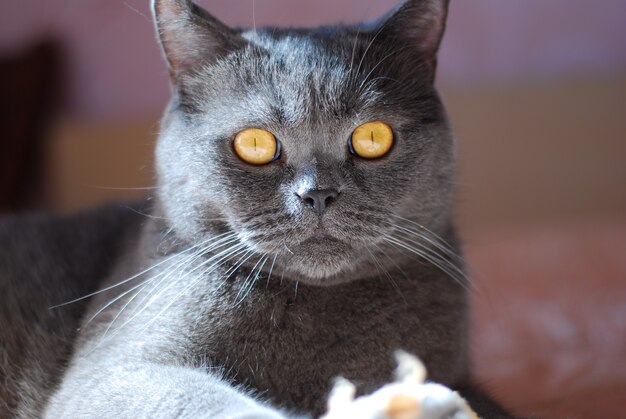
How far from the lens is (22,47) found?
3266 mm

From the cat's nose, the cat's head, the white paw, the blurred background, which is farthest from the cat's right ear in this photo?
the blurred background

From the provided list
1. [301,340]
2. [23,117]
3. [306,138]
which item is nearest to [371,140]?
[306,138]

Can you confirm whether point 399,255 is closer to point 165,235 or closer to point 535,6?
point 165,235

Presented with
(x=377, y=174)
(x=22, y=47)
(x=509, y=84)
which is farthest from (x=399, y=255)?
(x=22, y=47)

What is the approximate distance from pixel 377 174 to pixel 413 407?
40 cm

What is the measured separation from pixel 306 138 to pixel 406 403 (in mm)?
430

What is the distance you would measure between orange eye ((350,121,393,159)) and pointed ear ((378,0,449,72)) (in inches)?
7.8

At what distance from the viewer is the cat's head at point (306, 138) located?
116 cm

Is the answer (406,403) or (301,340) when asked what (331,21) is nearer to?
(301,340)

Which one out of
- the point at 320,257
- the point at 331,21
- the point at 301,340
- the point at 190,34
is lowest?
the point at 301,340

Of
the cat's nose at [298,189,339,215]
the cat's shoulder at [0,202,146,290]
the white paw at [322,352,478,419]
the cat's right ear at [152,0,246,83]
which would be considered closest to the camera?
the white paw at [322,352,478,419]

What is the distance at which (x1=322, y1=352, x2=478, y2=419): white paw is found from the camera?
897 mm

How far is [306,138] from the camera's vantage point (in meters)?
1.17

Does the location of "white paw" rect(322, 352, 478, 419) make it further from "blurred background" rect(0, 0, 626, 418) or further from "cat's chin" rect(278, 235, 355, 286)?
"blurred background" rect(0, 0, 626, 418)
